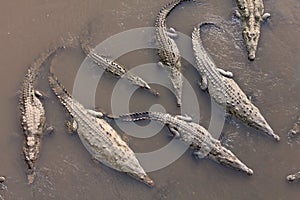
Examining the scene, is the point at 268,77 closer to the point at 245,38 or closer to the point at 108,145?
the point at 245,38

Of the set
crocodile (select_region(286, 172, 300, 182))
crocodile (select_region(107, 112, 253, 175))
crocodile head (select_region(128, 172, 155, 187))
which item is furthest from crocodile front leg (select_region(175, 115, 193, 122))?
crocodile (select_region(286, 172, 300, 182))

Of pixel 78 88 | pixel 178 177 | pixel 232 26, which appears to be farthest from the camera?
pixel 232 26

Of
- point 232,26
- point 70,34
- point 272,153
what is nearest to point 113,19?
point 70,34

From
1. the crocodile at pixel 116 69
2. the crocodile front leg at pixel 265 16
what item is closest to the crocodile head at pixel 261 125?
the crocodile at pixel 116 69

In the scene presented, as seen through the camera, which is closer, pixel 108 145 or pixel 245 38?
pixel 108 145

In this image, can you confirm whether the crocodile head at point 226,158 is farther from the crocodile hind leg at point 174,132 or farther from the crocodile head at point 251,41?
the crocodile head at point 251,41

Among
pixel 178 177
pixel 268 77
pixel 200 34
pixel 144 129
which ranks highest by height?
pixel 200 34
